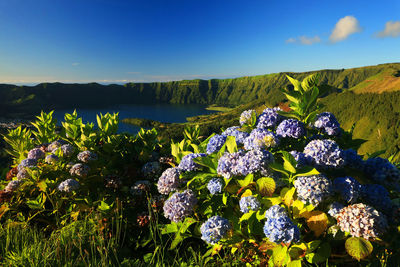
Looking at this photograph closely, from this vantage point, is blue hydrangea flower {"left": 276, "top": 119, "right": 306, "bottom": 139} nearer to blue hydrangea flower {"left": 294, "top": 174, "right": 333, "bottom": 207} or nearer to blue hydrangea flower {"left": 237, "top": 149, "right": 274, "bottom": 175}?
blue hydrangea flower {"left": 237, "top": 149, "right": 274, "bottom": 175}

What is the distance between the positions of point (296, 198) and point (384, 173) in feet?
4.60

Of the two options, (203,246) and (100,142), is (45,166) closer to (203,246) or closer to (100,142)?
(100,142)

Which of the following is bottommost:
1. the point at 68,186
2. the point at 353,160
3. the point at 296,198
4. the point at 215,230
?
the point at 215,230

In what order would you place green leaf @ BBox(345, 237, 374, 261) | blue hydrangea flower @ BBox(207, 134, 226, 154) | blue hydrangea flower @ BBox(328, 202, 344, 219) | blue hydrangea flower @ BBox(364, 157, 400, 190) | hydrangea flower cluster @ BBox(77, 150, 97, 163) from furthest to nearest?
1. hydrangea flower cluster @ BBox(77, 150, 97, 163)
2. blue hydrangea flower @ BBox(207, 134, 226, 154)
3. blue hydrangea flower @ BBox(364, 157, 400, 190)
4. blue hydrangea flower @ BBox(328, 202, 344, 219)
5. green leaf @ BBox(345, 237, 374, 261)

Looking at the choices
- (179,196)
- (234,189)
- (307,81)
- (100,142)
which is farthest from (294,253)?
(100,142)

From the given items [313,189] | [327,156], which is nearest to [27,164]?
[313,189]

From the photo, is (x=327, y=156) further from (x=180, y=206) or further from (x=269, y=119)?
(x=180, y=206)

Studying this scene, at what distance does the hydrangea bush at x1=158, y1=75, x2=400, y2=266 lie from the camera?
2.46 m

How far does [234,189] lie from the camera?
125 inches

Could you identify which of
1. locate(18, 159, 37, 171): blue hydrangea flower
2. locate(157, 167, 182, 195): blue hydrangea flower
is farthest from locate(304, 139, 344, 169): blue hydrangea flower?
locate(18, 159, 37, 171): blue hydrangea flower

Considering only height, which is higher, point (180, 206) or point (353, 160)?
point (353, 160)

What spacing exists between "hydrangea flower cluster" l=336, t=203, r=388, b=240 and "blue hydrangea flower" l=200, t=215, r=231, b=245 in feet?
4.24

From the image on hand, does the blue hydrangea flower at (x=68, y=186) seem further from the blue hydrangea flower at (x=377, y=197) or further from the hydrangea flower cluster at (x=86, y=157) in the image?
the blue hydrangea flower at (x=377, y=197)

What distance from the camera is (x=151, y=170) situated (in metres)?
4.64
